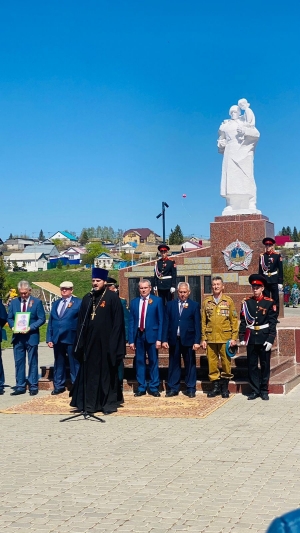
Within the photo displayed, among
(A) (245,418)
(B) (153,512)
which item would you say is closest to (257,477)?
(B) (153,512)

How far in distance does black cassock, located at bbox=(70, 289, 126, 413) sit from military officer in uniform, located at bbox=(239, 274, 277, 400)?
1.82m

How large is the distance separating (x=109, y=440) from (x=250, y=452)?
1.50m

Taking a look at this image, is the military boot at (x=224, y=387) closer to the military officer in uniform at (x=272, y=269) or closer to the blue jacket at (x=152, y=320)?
the blue jacket at (x=152, y=320)

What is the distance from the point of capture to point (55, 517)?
4.39 meters

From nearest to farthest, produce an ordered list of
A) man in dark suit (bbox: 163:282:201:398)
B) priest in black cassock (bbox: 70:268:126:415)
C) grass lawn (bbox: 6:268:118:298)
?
priest in black cassock (bbox: 70:268:126:415)
man in dark suit (bbox: 163:282:201:398)
grass lawn (bbox: 6:268:118:298)

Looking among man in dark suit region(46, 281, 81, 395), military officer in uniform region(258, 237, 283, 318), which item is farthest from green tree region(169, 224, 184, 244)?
man in dark suit region(46, 281, 81, 395)

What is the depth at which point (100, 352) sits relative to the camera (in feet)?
26.8

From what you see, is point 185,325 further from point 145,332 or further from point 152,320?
point 145,332

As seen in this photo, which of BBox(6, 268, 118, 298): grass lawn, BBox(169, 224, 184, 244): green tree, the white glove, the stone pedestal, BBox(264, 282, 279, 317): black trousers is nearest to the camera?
the white glove

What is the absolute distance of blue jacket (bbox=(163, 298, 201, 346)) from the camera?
9078 mm

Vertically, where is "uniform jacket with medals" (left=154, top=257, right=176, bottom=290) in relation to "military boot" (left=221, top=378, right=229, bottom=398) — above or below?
above

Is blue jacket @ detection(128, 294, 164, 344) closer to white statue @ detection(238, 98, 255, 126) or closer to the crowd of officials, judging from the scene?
the crowd of officials

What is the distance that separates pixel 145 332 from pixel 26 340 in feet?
6.49

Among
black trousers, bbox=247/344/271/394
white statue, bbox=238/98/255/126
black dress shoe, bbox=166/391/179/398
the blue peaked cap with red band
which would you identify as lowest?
black dress shoe, bbox=166/391/179/398
